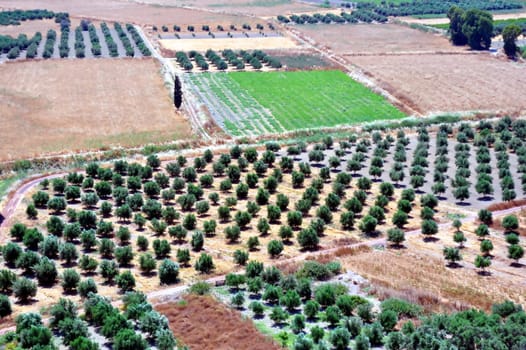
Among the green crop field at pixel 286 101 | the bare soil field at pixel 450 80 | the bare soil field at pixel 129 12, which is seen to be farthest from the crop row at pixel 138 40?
the bare soil field at pixel 450 80

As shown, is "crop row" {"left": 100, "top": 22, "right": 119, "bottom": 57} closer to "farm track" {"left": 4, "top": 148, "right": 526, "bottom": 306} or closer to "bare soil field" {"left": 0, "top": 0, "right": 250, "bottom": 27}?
"bare soil field" {"left": 0, "top": 0, "right": 250, "bottom": 27}

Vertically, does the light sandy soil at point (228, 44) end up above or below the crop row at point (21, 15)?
below

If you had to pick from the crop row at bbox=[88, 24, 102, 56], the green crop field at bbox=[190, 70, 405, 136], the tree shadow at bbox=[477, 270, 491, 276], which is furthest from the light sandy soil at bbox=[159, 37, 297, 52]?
the tree shadow at bbox=[477, 270, 491, 276]

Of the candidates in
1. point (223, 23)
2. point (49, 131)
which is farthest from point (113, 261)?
point (223, 23)

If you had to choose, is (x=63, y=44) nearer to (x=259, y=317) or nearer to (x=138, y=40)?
(x=138, y=40)

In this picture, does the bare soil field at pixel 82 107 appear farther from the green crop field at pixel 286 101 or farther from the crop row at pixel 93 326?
the crop row at pixel 93 326

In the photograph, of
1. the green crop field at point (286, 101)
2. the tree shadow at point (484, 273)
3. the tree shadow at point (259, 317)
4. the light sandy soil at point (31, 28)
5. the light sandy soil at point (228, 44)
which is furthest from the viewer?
the light sandy soil at point (31, 28)

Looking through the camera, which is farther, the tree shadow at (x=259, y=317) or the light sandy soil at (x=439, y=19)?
the light sandy soil at (x=439, y=19)

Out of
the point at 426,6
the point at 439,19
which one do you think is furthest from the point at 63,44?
the point at 426,6
